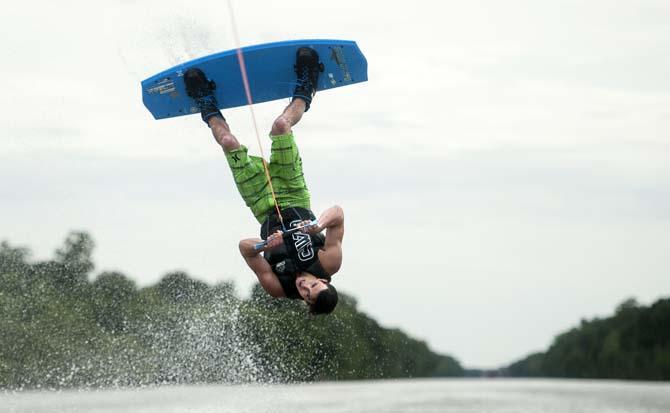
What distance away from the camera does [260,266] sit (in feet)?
26.0

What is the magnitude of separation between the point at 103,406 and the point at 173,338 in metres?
11.9

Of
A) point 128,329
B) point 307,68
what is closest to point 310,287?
point 307,68

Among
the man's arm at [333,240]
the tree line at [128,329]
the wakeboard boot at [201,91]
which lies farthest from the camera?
the tree line at [128,329]

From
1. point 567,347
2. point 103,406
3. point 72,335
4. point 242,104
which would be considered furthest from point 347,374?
point 567,347

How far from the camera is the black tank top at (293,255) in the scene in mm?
7875

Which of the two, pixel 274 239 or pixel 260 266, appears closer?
pixel 274 239

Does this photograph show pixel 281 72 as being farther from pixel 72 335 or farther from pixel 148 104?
pixel 72 335

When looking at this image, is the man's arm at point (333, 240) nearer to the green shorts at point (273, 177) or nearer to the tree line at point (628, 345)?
the green shorts at point (273, 177)

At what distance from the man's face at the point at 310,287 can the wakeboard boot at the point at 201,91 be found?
75.2 inches

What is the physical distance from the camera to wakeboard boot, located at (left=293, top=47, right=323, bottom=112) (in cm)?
853

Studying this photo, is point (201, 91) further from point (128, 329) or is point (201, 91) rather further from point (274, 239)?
point (128, 329)

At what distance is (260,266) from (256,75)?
2.18m

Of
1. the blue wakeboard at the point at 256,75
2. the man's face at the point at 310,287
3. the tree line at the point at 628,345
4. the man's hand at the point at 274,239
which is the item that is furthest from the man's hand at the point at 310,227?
the tree line at the point at 628,345

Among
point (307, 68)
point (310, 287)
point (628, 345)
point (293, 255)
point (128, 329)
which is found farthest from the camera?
point (628, 345)
